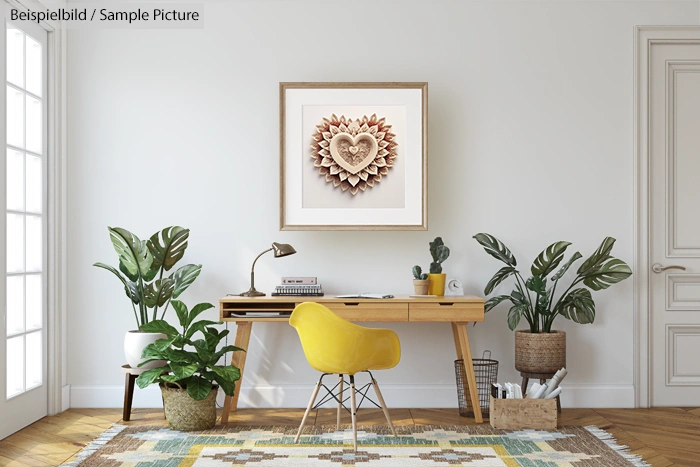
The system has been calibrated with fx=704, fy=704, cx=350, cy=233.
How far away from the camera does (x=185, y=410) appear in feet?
12.3

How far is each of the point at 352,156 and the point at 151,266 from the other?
137 centimetres

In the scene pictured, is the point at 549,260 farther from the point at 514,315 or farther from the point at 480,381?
the point at 480,381

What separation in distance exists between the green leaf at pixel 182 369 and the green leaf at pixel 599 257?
2.30 meters

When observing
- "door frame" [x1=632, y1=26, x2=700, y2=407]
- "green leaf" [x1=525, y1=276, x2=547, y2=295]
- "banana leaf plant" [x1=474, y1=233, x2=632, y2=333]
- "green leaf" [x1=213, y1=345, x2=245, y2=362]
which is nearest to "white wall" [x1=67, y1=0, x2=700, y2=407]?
"door frame" [x1=632, y1=26, x2=700, y2=407]

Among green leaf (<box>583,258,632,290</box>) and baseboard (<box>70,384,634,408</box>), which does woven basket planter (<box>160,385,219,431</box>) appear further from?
green leaf (<box>583,258,632,290</box>)

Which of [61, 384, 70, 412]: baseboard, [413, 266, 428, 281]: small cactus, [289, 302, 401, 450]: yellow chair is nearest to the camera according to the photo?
[289, 302, 401, 450]: yellow chair

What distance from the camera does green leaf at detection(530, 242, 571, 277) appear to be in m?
4.11

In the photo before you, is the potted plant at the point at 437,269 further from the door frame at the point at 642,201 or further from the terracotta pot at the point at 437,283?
the door frame at the point at 642,201

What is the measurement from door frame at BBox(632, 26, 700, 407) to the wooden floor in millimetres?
257

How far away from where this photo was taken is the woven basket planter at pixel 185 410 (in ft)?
12.3

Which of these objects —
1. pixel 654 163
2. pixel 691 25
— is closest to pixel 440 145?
pixel 654 163

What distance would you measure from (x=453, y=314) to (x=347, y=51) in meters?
1.79

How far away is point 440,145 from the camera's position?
4.46 meters

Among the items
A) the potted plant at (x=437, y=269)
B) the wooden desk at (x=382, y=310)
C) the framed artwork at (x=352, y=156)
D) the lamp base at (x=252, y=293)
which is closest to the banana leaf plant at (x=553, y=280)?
the potted plant at (x=437, y=269)
